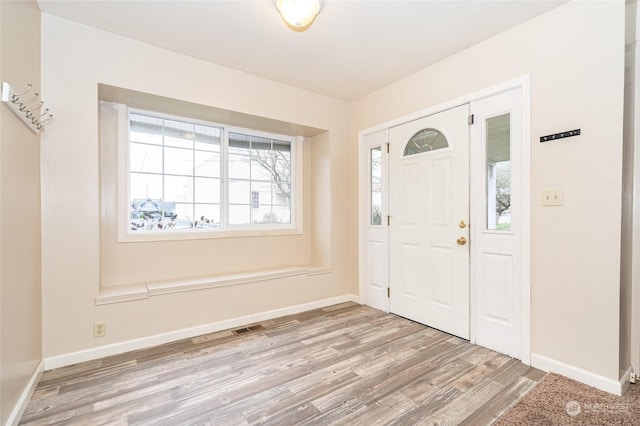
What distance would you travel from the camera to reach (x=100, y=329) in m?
2.43

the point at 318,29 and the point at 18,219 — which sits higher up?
the point at 318,29

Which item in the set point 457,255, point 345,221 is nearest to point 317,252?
point 345,221

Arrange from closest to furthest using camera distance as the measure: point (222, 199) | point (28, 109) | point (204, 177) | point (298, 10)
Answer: point (28, 109)
point (298, 10)
point (204, 177)
point (222, 199)

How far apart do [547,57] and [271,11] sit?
210 cm

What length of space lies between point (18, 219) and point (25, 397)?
3.62 feet

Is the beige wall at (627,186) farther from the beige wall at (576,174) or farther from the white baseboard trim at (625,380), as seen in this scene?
→ the beige wall at (576,174)


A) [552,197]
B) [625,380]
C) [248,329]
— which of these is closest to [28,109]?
[248,329]

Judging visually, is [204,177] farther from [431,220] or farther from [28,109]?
[431,220]

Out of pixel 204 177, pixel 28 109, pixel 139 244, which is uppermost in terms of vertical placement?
pixel 28 109

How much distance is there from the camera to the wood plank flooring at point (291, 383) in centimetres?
173

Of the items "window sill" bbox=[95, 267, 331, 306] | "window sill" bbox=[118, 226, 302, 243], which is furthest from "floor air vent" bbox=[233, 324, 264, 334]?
"window sill" bbox=[118, 226, 302, 243]

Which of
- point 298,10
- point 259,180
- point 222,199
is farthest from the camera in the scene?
point 259,180

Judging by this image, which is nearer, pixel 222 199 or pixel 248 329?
pixel 248 329

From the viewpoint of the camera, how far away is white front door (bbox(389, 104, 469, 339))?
274 cm
